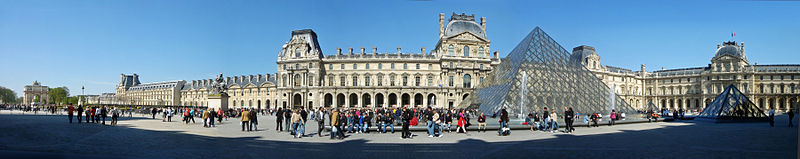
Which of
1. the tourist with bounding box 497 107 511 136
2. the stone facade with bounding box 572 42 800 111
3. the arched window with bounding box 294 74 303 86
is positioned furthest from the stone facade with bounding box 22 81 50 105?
the stone facade with bounding box 572 42 800 111

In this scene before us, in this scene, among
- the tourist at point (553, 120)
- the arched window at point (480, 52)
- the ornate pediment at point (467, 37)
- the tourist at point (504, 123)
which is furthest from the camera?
the arched window at point (480, 52)

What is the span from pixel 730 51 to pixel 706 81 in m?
5.60

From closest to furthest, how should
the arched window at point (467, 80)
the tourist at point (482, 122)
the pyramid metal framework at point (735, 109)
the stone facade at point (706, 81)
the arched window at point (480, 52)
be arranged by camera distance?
1. the tourist at point (482, 122)
2. the pyramid metal framework at point (735, 109)
3. the arched window at point (467, 80)
4. the arched window at point (480, 52)
5. the stone facade at point (706, 81)

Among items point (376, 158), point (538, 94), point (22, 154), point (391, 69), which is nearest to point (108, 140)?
point (22, 154)

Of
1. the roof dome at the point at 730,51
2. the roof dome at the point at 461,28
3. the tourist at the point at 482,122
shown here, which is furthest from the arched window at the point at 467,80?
the roof dome at the point at 730,51

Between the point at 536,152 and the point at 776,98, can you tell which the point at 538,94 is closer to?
the point at 536,152

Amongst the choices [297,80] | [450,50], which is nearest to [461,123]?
[450,50]

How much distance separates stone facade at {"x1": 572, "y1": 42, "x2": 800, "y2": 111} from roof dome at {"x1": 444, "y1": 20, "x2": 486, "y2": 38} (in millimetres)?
22501

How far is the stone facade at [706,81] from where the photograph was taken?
60469 millimetres

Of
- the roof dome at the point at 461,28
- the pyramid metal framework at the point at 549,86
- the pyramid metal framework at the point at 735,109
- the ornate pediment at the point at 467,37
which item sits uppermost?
the roof dome at the point at 461,28

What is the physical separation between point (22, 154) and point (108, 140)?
9.50ft

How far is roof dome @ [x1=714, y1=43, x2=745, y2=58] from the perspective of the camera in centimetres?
6138

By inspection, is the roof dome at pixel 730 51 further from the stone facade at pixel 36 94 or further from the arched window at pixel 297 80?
the stone facade at pixel 36 94

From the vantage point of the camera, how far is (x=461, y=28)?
51.3 metres
